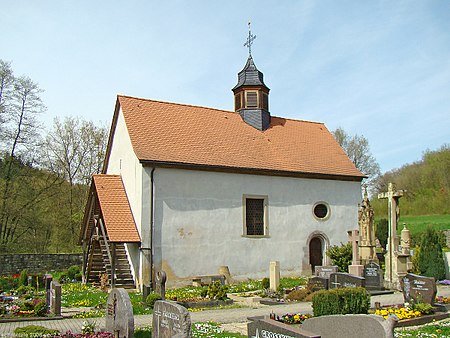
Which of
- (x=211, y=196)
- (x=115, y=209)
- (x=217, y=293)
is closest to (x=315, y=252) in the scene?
(x=211, y=196)

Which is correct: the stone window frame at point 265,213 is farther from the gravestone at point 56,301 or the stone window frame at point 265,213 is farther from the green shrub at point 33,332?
the green shrub at point 33,332

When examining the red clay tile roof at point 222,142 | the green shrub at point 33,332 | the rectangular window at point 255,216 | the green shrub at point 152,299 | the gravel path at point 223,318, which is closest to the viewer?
the green shrub at point 33,332

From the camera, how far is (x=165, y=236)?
63.7 ft

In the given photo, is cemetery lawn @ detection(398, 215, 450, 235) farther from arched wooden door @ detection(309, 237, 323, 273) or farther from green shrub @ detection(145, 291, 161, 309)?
green shrub @ detection(145, 291, 161, 309)

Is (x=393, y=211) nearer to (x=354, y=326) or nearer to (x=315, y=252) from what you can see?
(x=315, y=252)

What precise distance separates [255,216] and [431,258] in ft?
25.5

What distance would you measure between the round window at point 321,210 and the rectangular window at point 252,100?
6373mm

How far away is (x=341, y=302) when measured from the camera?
33.3ft

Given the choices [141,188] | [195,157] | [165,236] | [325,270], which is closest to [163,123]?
[195,157]

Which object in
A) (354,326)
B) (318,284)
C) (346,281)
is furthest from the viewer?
(318,284)

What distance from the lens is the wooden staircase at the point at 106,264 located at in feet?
62.7

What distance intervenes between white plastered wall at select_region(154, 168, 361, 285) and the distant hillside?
677 inches

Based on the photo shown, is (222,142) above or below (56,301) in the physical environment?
above

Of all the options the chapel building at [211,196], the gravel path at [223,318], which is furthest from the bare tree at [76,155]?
the gravel path at [223,318]
